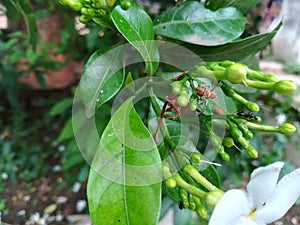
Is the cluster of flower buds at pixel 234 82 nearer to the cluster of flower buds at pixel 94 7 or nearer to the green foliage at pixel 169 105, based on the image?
the green foliage at pixel 169 105

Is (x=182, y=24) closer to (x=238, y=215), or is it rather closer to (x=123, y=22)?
(x=123, y=22)

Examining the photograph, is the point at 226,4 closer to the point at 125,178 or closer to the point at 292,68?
the point at 125,178

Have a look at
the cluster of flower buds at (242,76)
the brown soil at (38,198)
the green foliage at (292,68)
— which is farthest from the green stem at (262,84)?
the green foliage at (292,68)

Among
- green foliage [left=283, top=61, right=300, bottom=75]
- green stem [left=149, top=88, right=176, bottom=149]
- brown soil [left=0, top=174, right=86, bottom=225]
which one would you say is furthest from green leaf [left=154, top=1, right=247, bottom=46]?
green foliage [left=283, top=61, right=300, bottom=75]

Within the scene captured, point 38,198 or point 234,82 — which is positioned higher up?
point 234,82

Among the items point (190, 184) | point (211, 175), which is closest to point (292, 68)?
point (211, 175)

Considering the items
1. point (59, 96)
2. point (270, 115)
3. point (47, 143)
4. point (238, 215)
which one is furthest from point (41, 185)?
point (238, 215)

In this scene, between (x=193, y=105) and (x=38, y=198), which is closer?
(x=193, y=105)

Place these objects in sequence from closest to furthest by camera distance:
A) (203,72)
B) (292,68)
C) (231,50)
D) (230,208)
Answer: (230,208) < (203,72) < (231,50) < (292,68)
